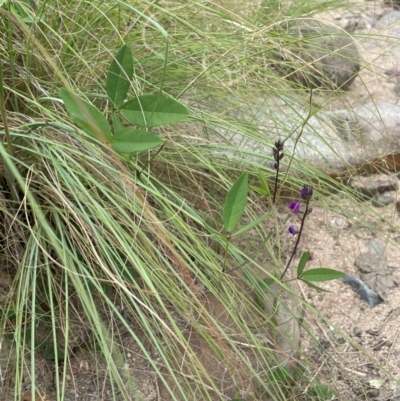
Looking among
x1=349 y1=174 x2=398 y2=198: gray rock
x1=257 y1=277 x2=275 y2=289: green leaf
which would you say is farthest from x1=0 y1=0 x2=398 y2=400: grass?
x1=349 y1=174 x2=398 y2=198: gray rock

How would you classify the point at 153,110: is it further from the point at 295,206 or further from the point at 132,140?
the point at 295,206

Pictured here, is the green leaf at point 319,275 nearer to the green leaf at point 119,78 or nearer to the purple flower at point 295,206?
the purple flower at point 295,206

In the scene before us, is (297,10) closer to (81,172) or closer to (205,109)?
(205,109)

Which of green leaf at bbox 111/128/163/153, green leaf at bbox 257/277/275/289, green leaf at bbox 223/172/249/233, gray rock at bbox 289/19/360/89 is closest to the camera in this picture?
green leaf at bbox 111/128/163/153

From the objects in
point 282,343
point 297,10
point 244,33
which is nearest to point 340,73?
point 297,10

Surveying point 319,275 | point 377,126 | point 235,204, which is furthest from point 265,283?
point 377,126

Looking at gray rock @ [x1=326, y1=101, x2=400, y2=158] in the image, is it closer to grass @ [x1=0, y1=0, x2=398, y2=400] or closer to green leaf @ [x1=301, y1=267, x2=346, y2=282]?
grass @ [x1=0, y1=0, x2=398, y2=400]
